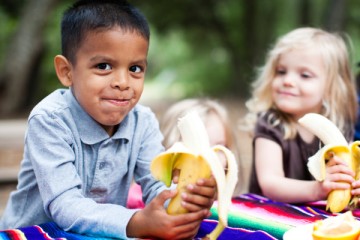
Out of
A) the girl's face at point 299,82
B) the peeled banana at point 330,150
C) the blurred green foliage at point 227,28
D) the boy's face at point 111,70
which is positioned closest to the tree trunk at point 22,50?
the blurred green foliage at point 227,28

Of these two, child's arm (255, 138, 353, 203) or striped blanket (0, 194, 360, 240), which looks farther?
child's arm (255, 138, 353, 203)

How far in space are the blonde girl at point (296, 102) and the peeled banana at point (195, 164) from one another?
851 mm

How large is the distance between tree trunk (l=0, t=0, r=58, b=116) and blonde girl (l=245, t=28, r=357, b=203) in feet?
22.4

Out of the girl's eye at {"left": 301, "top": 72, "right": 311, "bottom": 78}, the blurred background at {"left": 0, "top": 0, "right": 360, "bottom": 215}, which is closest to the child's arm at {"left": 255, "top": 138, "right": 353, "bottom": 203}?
the girl's eye at {"left": 301, "top": 72, "right": 311, "bottom": 78}

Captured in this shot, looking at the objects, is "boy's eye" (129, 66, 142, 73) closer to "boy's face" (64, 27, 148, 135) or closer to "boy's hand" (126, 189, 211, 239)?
"boy's face" (64, 27, 148, 135)

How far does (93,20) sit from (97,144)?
15.2 inches

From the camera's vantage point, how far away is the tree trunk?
852 cm

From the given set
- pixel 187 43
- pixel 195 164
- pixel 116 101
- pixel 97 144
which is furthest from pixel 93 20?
pixel 187 43

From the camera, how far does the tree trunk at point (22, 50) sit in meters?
8.52

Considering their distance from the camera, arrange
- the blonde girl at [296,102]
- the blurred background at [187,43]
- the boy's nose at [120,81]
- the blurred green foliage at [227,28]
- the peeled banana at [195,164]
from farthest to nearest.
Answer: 1. the blurred green foliage at [227,28]
2. the blurred background at [187,43]
3. the blonde girl at [296,102]
4. the boy's nose at [120,81]
5. the peeled banana at [195,164]

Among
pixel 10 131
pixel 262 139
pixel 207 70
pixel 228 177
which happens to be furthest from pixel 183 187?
pixel 207 70

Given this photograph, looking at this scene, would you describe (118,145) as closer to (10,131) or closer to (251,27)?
(10,131)

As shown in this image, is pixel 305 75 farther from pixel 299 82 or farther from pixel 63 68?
pixel 63 68

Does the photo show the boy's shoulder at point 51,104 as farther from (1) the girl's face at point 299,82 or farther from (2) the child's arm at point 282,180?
(1) the girl's face at point 299,82
